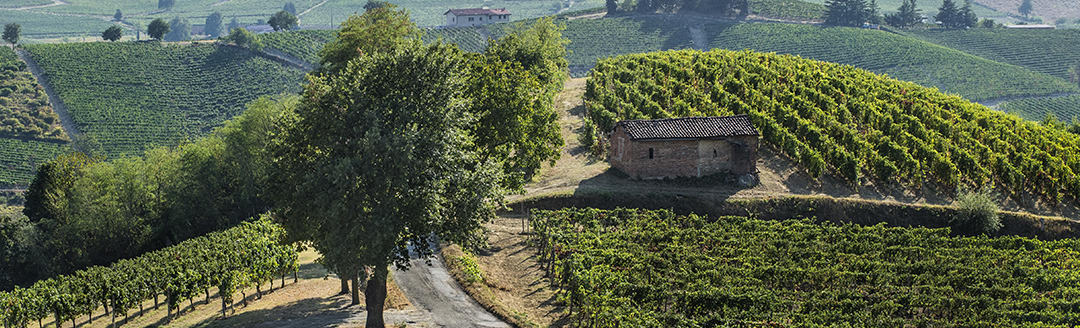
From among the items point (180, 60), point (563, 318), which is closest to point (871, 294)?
point (563, 318)

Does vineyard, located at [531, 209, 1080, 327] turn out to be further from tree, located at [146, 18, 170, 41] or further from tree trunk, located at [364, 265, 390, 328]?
tree, located at [146, 18, 170, 41]

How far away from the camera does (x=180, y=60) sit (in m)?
149

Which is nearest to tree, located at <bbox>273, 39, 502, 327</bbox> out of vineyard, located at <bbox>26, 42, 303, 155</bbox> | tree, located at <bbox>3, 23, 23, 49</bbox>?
vineyard, located at <bbox>26, 42, 303, 155</bbox>

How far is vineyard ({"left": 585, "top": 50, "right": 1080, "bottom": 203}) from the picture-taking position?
58500mm

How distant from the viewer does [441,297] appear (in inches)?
1631

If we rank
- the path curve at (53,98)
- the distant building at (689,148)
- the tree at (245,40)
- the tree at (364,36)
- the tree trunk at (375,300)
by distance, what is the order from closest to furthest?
the tree trunk at (375,300) < the distant building at (689,148) < the tree at (364,36) < the path curve at (53,98) < the tree at (245,40)

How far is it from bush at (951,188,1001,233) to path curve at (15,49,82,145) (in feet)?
343

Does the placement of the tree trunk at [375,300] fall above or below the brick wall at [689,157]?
below

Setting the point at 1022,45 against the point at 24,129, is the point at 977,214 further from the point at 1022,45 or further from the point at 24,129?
the point at 1022,45

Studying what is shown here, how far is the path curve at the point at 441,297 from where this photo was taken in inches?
1515

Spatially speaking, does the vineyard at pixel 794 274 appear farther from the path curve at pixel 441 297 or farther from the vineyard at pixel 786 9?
the vineyard at pixel 786 9

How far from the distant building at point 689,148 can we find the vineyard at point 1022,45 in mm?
127446

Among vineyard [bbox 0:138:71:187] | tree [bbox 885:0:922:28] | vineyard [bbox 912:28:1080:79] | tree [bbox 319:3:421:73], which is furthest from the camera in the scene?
tree [bbox 885:0:922:28]

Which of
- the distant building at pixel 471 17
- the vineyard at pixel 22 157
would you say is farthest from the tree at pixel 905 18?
the vineyard at pixel 22 157
